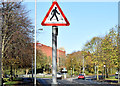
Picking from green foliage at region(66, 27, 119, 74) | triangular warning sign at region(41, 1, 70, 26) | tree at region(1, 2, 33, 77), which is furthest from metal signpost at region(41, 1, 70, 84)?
green foliage at region(66, 27, 119, 74)

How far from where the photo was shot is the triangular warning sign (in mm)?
5521

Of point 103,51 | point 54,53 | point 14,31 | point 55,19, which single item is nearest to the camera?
point 54,53

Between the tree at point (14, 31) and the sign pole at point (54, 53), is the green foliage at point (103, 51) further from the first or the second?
the sign pole at point (54, 53)

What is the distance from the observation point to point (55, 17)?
555 cm

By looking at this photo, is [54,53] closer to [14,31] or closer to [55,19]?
[55,19]

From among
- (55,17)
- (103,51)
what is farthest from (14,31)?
(103,51)

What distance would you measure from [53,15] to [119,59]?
105 ft

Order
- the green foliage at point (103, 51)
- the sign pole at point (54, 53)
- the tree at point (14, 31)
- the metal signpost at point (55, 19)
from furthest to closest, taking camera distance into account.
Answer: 1. the green foliage at point (103, 51)
2. the tree at point (14, 31)
3. the metal signpost at point (55, 19)
4. the sign pole at point (54, 53)

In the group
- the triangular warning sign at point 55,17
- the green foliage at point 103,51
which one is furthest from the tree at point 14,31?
the triangular warning sign at point 55,17

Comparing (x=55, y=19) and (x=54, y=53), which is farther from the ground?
(x=55, y=19)

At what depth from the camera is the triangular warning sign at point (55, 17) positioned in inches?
217

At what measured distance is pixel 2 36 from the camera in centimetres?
2419

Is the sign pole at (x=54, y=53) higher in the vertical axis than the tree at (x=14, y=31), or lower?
lower

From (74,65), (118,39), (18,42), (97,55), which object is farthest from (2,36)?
(74,65)
